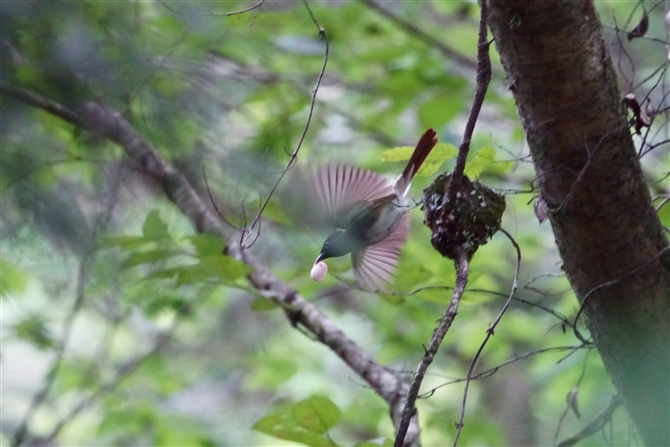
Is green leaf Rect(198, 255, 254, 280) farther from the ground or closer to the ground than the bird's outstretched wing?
farther from the ground

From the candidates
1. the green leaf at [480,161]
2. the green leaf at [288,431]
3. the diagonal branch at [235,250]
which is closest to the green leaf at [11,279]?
the diagonal branch at [235,250]

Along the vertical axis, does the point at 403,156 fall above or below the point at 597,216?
above

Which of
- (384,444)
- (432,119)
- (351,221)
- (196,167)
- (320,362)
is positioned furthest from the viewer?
(320,362)

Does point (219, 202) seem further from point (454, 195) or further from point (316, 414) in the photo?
point (454, 195)

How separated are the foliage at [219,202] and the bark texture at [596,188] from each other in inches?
3.9

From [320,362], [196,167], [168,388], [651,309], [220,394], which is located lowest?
[651,309]

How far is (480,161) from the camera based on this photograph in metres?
1.05

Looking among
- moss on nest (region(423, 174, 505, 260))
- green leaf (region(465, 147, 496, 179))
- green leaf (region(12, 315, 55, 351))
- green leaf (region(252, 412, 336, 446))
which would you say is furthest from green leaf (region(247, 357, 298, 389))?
moss on nest (region(423, 174, 505, 260))

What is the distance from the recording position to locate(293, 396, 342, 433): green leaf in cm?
111

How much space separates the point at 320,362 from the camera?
3516 millimetres

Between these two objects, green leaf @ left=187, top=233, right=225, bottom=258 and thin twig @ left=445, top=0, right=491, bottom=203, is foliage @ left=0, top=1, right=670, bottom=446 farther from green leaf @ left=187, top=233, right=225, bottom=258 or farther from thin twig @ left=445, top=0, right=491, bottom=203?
thin twig @ left=445, top=0, right=491, bottom=203

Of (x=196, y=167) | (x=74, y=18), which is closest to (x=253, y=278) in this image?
(x=196, y=167)

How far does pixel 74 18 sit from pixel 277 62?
1.44m

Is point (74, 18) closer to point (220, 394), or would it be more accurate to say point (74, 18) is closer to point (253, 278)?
point (253, 278)
